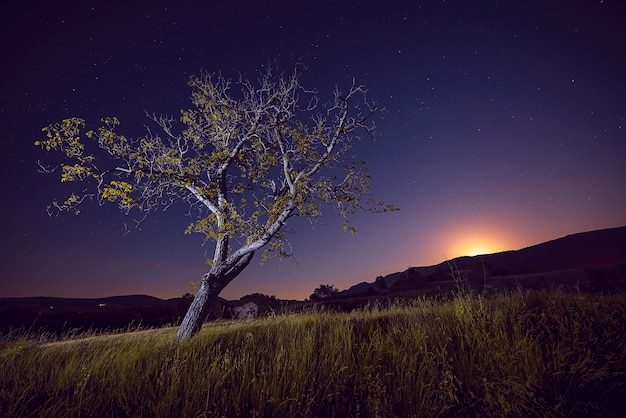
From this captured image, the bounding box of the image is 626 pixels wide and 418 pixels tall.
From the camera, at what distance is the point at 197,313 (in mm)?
7875

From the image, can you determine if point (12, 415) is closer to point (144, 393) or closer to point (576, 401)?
point (144, 393)

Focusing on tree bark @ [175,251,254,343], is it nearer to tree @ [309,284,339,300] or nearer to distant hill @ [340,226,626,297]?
tree @ [309,284,339,300]

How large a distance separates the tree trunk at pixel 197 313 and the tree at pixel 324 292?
36.9 meters

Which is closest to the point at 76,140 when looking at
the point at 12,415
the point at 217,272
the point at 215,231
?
the point at 215,231

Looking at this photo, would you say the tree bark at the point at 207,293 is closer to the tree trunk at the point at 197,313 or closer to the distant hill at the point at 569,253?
the tree trunk at the point at 197,313

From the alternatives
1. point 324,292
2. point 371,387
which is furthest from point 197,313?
point 324,292

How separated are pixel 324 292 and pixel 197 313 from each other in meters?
38.2

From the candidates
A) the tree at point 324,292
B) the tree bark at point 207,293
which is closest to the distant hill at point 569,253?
the tree at point 324,292

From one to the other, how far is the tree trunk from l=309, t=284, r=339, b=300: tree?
3691 centimetres

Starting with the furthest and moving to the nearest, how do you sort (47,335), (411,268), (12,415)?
(411,268) → (47,335) → (12,415)

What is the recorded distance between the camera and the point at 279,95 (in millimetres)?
9367

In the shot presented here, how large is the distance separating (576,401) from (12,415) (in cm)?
574

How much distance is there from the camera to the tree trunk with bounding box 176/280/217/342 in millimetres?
7633

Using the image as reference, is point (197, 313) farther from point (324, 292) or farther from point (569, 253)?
point (569, 253)
